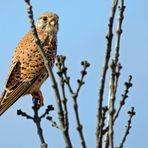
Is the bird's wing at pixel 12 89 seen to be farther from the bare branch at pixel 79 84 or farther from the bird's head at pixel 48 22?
the bare branch at pixel 79 84

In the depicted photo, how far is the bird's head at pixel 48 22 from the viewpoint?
948cm

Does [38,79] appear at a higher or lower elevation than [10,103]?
higher

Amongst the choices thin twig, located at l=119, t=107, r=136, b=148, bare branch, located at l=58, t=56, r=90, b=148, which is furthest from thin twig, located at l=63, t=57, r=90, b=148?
thin twig, located at l=119, t=107, r=136, b=148

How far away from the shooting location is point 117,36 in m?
4.03

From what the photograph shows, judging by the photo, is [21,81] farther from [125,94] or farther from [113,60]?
[113,60]

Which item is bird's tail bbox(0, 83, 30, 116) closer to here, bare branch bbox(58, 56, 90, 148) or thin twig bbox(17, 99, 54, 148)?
thin twig bbox(17, 99, 54, 148)

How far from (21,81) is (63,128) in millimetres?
4286

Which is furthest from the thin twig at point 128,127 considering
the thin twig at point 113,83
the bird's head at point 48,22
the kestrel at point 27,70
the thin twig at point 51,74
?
the bird's head at point 48,22

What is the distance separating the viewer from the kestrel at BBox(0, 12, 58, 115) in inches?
301

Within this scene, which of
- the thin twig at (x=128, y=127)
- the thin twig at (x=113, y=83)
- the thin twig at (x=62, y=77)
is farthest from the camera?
the thin twig at (x=128, y=127)

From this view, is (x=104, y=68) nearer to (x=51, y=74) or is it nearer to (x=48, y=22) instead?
(x=51, y=74)

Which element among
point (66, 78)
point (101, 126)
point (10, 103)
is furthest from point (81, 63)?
point (10, 103)

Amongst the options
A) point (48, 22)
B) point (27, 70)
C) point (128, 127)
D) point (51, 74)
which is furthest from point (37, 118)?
point (48, 22)

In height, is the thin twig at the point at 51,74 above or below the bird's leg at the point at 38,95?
below
